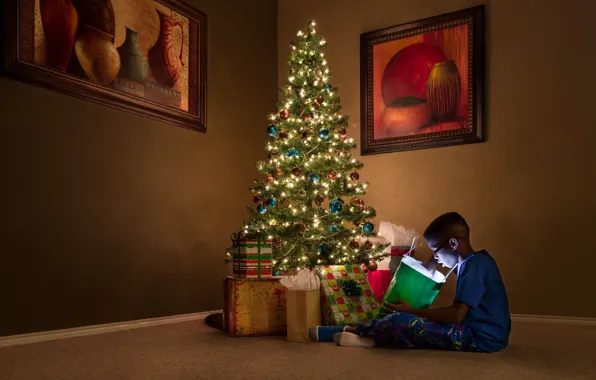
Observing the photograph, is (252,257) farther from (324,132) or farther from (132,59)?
(132,59)

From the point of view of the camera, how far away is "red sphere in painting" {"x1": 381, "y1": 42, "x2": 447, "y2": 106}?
457 cm

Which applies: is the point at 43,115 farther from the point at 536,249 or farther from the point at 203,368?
the point at 536,249

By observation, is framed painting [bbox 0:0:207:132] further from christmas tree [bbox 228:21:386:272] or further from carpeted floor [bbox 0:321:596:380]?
carpeted floor [bbox 0:321:596:380]

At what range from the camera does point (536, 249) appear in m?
4.01

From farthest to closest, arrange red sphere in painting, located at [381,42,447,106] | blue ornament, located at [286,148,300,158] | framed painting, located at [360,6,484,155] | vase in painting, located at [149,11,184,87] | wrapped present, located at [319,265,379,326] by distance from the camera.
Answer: red sphere in painting, located at [381,42,447,106], framed painting, located at [360,6,484,155], vase in painting, located at [149,11,184,87], blue ornament, located at [286,148,300,158], wrapped present, located at [319,265,379,326]

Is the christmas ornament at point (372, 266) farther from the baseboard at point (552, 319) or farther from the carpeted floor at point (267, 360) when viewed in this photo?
the baseboard at point (552, 319)

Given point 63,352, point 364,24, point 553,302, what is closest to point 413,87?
point 364,24

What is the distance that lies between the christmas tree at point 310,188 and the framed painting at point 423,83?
2.73 feet

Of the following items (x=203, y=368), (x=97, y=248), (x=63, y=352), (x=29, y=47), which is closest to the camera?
(x=203, y=368)

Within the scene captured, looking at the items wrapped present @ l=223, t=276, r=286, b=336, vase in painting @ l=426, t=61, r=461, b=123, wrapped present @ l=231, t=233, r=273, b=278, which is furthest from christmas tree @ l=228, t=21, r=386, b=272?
vase in painting @ l=426, t=61, r=461, b=123

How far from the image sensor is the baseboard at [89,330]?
9.63ft

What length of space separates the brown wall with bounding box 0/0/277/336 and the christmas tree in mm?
709

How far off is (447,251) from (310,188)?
138cm

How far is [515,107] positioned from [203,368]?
10.5ft
